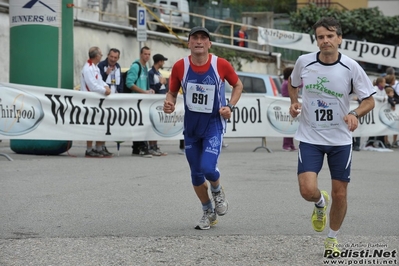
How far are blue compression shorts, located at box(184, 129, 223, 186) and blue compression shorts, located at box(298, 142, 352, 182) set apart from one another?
1.27 m

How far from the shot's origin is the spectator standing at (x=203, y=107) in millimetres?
8062

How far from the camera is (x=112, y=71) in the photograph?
15.5 metres

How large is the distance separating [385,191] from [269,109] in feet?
22.0

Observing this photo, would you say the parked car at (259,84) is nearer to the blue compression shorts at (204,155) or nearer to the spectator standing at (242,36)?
the spectator standing at (242,36)

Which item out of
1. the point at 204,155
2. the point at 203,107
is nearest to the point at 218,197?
the point at 204,155

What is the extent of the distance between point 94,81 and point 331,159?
28.8ft

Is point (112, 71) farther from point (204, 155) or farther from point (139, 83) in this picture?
point (204, 155)

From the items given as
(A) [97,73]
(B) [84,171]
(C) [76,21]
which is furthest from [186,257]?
(C) [76,21]

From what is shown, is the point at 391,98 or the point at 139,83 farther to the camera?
the point at 391,98

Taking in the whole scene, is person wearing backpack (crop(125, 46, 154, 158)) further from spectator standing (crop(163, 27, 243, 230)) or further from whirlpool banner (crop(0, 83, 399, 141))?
spectator standing (crop(163, 27, 243, 230))

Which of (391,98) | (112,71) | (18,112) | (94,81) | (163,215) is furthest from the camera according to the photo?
(391,98)

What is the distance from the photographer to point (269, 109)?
698 inches

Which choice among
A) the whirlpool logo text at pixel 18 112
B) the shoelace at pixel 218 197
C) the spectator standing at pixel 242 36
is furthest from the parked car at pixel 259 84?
the shoelace at pixel 218 197

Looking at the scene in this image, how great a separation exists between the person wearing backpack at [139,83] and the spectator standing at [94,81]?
0.64m
